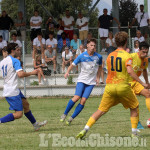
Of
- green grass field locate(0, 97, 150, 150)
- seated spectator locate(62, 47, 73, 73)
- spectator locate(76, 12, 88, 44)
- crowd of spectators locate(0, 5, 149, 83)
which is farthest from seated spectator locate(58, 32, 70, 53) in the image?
green grass field locate(0, 97, 150, 150)

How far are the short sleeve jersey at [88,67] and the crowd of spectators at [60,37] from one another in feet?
24.7

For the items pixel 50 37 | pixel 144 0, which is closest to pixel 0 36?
pixel 50 37

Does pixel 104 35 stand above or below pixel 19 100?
above

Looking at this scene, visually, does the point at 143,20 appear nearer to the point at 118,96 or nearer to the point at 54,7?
the point at 118,96

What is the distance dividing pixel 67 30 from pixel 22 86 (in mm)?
3774

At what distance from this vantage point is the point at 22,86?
63.0 feet

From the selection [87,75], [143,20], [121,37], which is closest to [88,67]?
[87,75]

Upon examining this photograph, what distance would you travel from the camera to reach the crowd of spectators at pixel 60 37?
19.2m

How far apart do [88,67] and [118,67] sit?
3.22 metres

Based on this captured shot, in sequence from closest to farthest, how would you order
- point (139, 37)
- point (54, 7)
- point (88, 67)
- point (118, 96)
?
point (118, 96) < point (88, 67) < point (139, 37) < point (54, 7)

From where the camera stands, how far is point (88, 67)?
10867 mm

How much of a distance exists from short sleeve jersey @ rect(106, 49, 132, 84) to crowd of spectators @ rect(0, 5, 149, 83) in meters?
10.7

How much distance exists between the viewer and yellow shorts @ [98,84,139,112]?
7.69 metres

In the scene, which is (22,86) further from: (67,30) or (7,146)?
(7,146)
